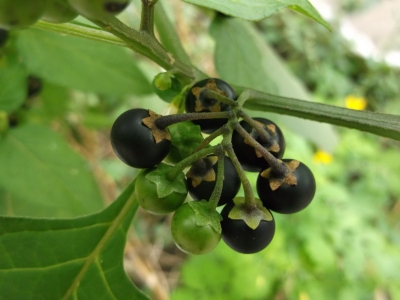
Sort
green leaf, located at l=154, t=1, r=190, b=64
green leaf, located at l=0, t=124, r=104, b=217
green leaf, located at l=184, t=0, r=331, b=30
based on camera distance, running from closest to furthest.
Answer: green leaf, located at l=184, t=0, r=331, b=30 < green leaf, located at l=154, t=1, r=190, b=64 < green leaf, located at l=0, t=124, r=104, b=217

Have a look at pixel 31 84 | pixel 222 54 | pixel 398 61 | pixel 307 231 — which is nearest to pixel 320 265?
pixel 307 231

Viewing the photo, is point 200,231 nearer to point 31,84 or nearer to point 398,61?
point 31,84

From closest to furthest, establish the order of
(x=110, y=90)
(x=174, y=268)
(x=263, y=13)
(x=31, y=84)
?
(x=263, y=13)
(x=110, y=90)
(x=31, y=84)
(x=174, y=268)

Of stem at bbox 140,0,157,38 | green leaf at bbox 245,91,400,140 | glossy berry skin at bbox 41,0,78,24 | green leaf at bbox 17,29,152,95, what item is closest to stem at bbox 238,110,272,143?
green leaf at bbox 245,91,400,140

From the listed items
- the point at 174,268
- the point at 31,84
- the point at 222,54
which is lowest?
the point at 174,268

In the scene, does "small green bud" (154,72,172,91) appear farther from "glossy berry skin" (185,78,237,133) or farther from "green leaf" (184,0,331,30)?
"green leaf" (184,0,331,30)

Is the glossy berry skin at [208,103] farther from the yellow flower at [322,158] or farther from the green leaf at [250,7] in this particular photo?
the yellow flower at [322,158]

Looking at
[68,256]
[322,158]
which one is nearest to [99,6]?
[68,256]
